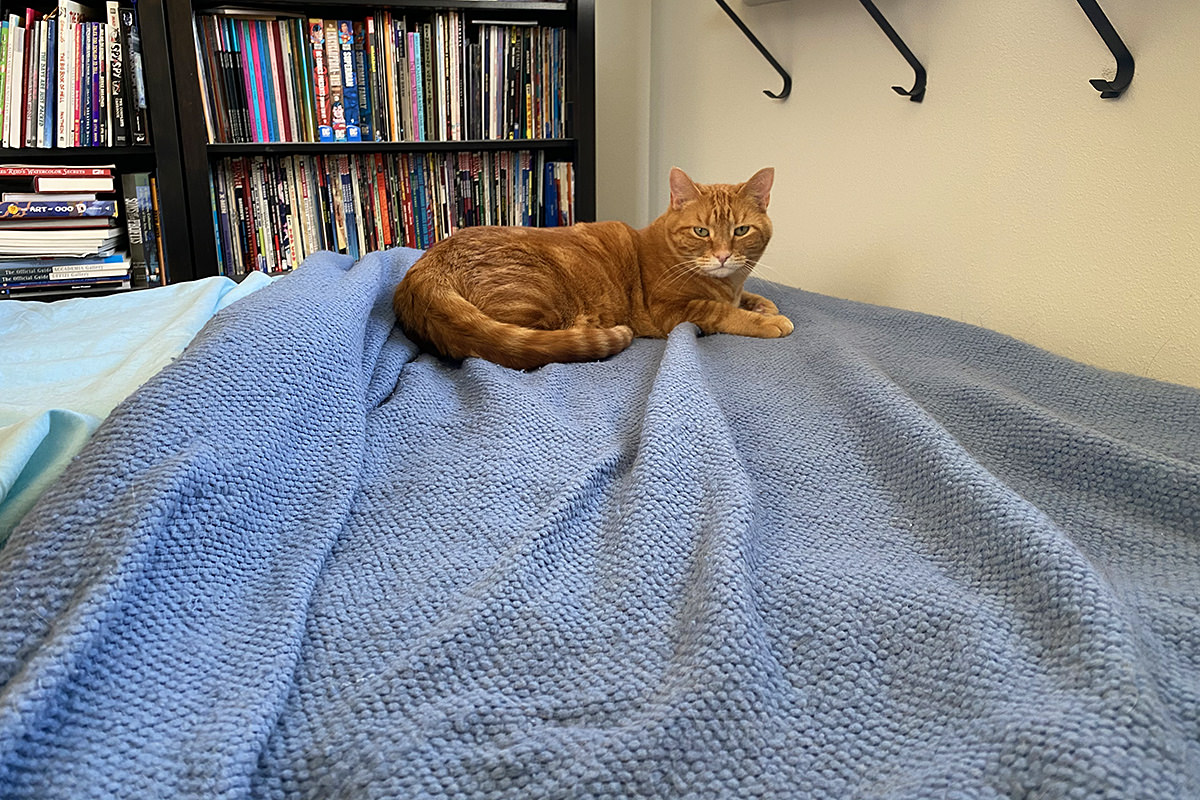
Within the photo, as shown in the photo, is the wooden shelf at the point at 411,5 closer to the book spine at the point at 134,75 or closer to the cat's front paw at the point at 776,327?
the book spine at the point at 134,75

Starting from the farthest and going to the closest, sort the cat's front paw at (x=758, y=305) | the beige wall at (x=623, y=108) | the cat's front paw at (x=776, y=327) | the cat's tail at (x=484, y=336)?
the beige wall at (x=623, y=108)
the cat's front paw at (x=758, y=305)
the cat's front paw at (x=776, y=327)
the cat's tail at (x=484, y=336)

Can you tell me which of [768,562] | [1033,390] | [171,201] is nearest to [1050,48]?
[1033,390]

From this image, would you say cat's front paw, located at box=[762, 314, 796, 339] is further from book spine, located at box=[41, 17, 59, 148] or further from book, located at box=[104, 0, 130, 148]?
book spine, located at box=[41, 17, 59, 148]

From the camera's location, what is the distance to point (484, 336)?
110 cm

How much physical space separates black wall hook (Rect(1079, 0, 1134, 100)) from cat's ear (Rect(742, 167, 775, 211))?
22.0 inches

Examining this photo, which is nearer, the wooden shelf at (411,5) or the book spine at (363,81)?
the wooden shelf at (411,5)

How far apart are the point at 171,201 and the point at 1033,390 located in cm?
187

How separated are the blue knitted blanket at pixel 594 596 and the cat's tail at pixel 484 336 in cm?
24

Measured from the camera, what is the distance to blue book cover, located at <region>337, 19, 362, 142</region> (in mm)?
1997

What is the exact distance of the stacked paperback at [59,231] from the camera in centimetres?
180

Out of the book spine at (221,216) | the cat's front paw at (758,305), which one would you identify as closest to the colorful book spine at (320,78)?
the book spine at (221,216)

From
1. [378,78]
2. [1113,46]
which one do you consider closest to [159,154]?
[378,78]

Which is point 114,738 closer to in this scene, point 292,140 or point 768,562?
point 768,562

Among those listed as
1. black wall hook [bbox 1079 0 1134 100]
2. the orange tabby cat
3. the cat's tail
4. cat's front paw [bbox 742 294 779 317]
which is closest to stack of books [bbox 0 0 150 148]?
the orange tabby cat
